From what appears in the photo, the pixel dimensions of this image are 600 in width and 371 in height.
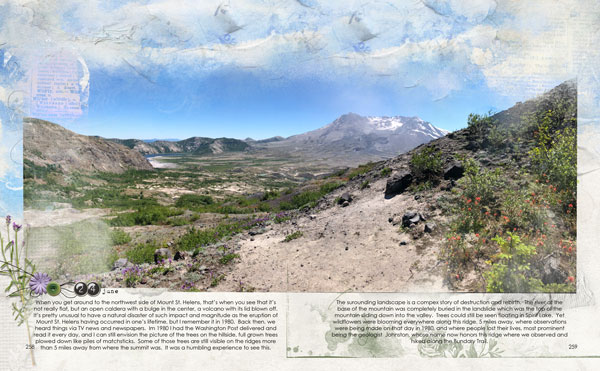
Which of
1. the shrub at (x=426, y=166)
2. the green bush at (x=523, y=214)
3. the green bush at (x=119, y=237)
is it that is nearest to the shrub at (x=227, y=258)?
the green bush at (x=119, y=237)

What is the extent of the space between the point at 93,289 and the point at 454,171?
7471 mm

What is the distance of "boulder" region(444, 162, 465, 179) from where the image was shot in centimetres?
496

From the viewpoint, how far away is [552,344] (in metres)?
3.26

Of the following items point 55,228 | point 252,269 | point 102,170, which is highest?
point 102,170

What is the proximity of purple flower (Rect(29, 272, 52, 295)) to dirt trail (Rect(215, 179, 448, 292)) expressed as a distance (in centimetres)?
269

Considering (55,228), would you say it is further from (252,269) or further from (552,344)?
(552,344)

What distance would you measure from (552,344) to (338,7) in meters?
6.56

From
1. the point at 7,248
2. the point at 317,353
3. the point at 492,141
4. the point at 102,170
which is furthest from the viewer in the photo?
the point at 492,141

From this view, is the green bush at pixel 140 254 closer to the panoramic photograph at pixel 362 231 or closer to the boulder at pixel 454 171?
the panoramic photograph at pixel 362 231

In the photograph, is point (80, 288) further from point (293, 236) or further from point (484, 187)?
point (484, 187)

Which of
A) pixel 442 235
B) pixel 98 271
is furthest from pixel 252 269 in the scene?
pixel 442 235

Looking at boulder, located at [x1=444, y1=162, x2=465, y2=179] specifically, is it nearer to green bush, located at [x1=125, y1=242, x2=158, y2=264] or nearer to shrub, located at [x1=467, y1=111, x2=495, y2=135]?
shrub, located at [x1=467, y1=111, x2=495, y2=135]

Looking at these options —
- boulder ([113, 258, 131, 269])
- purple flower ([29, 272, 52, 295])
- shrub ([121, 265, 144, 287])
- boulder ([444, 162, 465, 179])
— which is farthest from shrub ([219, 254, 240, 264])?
boulder ([444, 162, 465, 179])

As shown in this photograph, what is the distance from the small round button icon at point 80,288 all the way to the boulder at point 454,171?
748 centimetres
